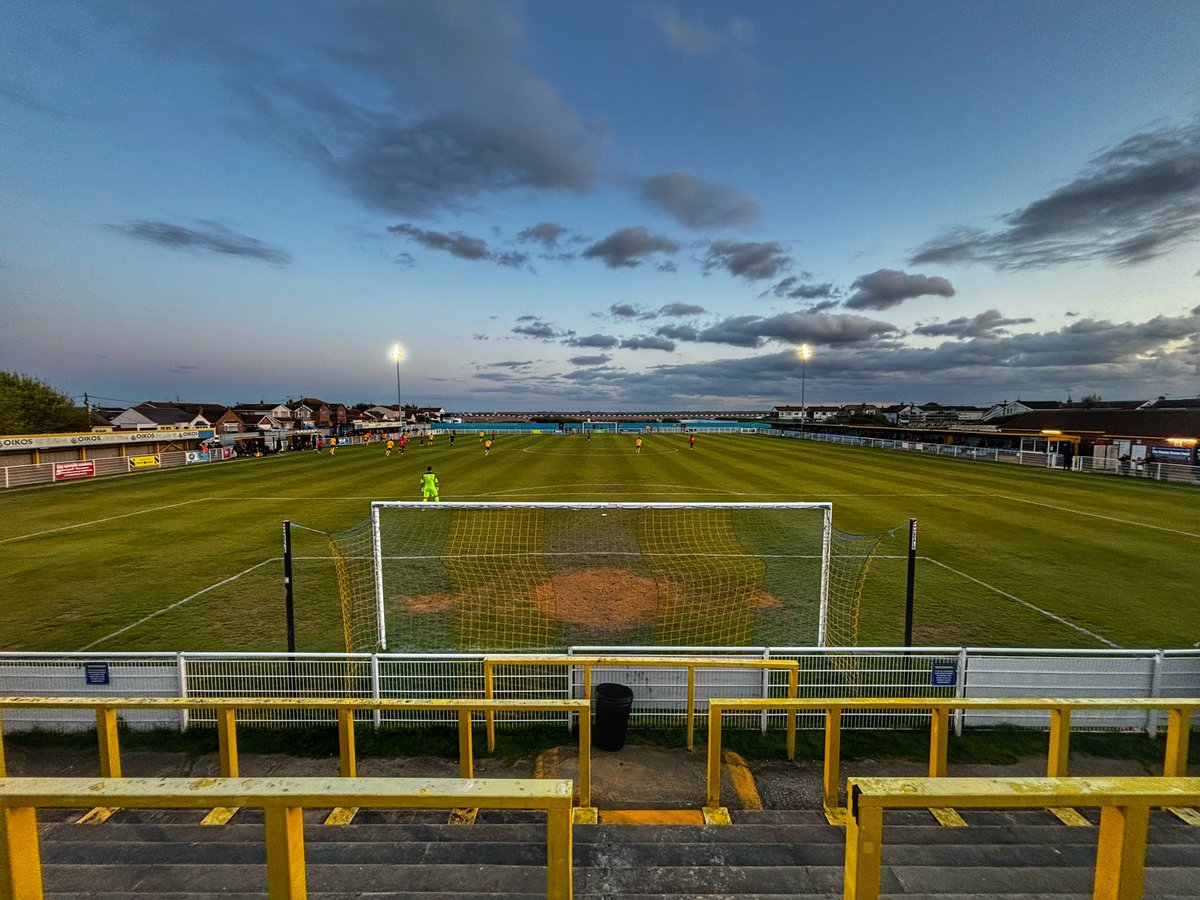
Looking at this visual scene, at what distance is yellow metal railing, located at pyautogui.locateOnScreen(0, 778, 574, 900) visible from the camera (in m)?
2.21

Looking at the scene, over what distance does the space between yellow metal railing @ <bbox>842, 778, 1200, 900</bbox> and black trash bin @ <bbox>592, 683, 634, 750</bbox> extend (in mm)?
3987

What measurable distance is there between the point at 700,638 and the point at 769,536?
29.5ft

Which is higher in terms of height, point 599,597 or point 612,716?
point 612,716

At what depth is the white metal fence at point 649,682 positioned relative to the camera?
6.64m

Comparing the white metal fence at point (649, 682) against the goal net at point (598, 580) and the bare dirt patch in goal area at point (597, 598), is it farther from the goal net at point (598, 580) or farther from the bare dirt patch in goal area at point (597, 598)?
the bare dirt patch in goal area at point (597, 598)

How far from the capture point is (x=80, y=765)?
6156mm

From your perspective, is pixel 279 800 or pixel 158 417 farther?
pixel 158 417

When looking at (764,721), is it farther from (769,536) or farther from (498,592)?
(769,536)

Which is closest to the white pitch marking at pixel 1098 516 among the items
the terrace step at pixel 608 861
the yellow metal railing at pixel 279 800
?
the terrace step at pixel 608 861

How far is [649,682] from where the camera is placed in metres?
7.02

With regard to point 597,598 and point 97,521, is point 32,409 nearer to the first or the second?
point 97,521

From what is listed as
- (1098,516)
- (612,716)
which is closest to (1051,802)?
(612,716)

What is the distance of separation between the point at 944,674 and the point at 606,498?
18.3m

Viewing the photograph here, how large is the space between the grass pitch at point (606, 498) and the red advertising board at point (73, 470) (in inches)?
114
